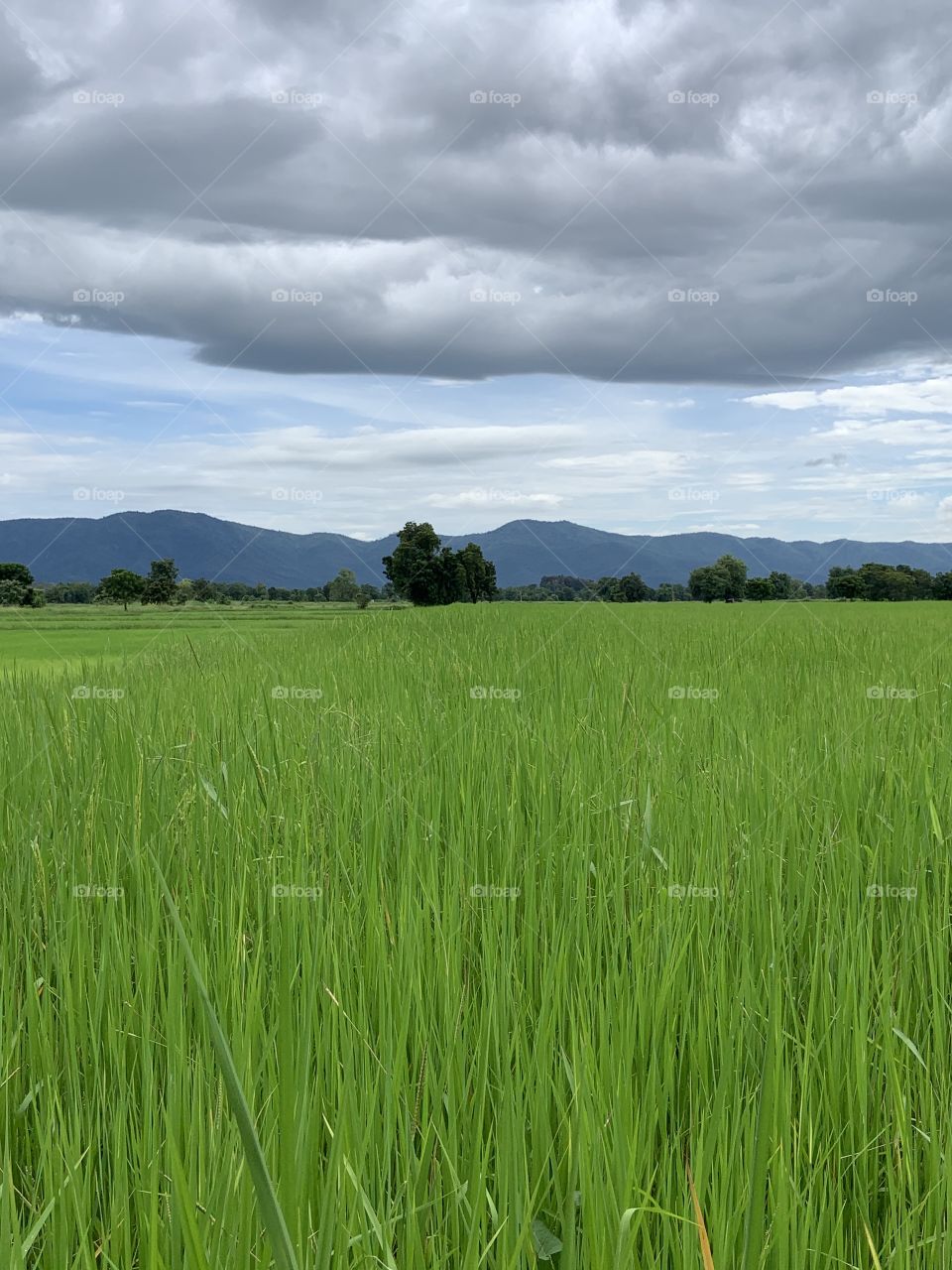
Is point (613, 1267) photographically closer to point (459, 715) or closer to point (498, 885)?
point (498, 885)

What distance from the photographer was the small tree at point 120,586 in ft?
120

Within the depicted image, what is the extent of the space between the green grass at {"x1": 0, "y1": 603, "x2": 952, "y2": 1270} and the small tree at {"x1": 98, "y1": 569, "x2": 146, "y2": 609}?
35261 mm

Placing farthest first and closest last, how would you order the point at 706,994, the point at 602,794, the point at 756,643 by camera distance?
the point at 756,643 < the point at 602,794 < the point at 706,994

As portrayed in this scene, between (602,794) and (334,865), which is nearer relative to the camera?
(334,865)

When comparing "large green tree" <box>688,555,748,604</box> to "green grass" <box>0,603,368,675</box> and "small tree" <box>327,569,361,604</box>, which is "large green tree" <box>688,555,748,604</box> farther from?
"green grass" <box>0,603,368,675</box>

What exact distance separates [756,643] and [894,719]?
4297 mm

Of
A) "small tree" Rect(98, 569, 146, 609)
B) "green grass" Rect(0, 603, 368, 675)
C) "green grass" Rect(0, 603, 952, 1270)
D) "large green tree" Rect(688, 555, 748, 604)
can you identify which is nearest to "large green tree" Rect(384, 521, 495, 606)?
"green grass" Rect(0, 603, 368, 675)

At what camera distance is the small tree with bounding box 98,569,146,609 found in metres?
36.7

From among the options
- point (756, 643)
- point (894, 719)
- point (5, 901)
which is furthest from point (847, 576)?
point (5, 901)

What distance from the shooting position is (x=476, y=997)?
1.72m

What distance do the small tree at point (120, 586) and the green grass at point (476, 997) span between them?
35.3m

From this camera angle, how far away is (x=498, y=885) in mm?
2307

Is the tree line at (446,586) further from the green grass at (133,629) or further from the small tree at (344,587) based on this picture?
the green grass at (133,629)

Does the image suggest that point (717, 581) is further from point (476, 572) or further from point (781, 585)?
point (476, 572)
